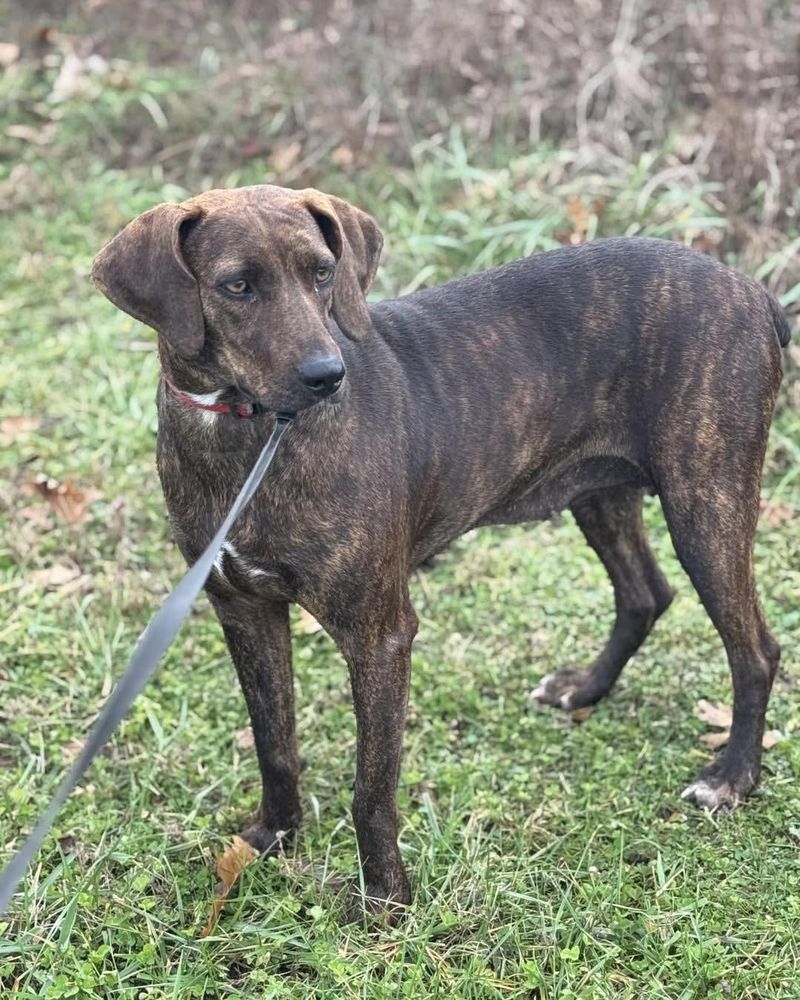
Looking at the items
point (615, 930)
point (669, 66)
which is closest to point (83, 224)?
point (669, 66)

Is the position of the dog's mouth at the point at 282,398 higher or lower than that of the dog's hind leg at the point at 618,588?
higher

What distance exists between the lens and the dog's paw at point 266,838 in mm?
3707

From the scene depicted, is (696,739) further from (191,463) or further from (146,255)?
(146,255)

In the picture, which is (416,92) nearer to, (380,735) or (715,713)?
(715,713)

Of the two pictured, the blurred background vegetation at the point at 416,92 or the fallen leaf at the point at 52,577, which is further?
the blurred background vegetation at the point at 416,92

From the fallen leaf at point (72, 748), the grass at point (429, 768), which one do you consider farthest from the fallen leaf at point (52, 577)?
the fallen leaf at point (72, 748)

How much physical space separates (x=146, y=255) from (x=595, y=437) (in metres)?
1.52

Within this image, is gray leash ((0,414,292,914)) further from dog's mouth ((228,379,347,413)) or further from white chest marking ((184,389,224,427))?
white chest marking ((184,389,224,427))

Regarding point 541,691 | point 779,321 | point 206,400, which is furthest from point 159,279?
point 541,691

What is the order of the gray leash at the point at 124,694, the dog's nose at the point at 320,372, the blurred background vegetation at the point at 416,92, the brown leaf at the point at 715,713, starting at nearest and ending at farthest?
the gray leash at the point at 124,694 → the dog's nose at the point at 320,372 → the brown leaf at the point at 715,713 → the blurred background vegetation at the point at 416,92

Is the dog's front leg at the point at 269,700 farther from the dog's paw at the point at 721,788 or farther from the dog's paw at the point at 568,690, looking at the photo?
the dog's paw at the point at 721,788

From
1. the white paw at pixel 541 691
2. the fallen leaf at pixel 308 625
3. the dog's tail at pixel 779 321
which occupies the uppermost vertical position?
the dog's tail at pixel 779 321

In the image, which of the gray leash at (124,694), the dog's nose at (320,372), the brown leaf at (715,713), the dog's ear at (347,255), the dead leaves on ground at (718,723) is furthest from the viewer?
the brown leaf at (715,713)

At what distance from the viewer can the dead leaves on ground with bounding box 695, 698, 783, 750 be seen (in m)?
4.11
